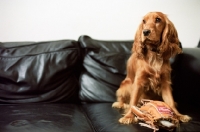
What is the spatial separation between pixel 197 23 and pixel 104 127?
1.60 m

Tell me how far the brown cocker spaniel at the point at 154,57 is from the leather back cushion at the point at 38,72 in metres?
0.44

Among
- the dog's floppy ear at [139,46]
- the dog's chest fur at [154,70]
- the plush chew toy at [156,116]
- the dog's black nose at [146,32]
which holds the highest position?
the dog's black nose at [146,32]

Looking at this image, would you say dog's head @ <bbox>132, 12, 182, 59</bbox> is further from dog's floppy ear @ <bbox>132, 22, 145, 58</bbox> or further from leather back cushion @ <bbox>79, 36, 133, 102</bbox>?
leather back cushion @ <bbox>79, 36, 133, 102</bbox>

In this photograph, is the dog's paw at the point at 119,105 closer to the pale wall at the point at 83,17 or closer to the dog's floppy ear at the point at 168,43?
the dog's floppy ear at the point at 168,43

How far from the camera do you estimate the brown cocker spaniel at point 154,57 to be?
1.65 meters

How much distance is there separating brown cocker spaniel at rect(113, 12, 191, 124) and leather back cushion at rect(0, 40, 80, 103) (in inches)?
17.4

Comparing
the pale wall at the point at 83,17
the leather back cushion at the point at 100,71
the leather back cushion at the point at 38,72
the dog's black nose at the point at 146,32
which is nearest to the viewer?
the dog's black nose at the point at 146,32

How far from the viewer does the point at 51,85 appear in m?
1.86

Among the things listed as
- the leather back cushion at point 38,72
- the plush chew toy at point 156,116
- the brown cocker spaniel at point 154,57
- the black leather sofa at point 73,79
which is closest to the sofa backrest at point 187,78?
the black leather sofa at point 73,79

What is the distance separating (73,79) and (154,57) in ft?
2.13

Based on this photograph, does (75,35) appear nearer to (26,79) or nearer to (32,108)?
(26,79)

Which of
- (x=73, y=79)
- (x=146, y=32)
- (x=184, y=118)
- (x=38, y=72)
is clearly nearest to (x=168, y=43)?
(x=146, y=32)

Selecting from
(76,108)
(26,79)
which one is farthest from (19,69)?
(76,108)

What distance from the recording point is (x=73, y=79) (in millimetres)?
1960
